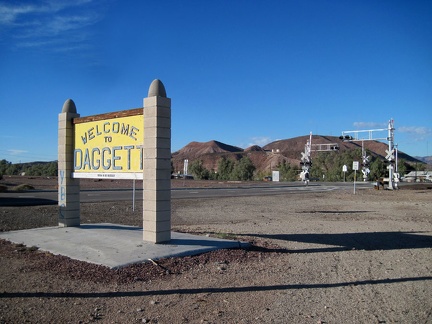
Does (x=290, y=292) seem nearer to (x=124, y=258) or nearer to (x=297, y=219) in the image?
(x=124, y=258)

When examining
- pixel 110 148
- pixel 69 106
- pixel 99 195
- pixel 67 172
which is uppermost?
pixel 69 106

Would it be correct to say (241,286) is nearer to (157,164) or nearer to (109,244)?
(157,164)

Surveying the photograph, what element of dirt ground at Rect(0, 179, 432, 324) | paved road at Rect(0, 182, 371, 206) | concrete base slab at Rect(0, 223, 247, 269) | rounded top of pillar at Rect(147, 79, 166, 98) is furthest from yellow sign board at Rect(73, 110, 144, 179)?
paved road at Rect(0, 182, 371, 206)

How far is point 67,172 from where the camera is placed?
43.8ft

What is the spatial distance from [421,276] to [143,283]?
5127mm

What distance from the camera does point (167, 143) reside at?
34.6 feet

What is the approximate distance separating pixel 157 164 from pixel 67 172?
14.0 feet

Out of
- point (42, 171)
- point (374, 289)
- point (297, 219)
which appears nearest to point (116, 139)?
point (374, 289)

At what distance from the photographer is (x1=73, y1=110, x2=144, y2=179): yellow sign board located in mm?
11289

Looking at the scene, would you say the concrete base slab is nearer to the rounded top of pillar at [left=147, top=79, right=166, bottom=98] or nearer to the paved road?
the rounded top of pillar at [left=147, top=79, right=166, bottom=98]

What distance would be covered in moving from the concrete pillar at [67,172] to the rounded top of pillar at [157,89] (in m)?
4.09

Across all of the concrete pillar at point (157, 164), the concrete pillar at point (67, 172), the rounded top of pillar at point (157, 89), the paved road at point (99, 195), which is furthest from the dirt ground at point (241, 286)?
the paved road at point (99, 195)

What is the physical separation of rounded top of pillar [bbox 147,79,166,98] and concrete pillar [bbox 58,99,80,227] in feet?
13.4

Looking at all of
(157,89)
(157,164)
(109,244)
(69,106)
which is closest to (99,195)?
(69,106)
